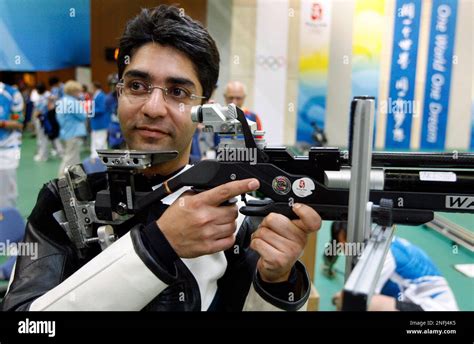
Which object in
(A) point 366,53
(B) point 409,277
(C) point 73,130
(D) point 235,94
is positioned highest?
(A) point 366,53

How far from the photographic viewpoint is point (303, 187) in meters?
0.70

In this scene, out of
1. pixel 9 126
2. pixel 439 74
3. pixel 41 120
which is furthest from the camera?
pixel 41 120

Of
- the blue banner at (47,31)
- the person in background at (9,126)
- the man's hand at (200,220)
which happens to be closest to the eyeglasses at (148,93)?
the man's hand at (200,220)

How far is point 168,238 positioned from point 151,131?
0.72 feet

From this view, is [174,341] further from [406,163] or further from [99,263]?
[406,163]

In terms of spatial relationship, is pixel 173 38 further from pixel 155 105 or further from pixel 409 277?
pixel 409 277

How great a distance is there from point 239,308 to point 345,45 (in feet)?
12.1

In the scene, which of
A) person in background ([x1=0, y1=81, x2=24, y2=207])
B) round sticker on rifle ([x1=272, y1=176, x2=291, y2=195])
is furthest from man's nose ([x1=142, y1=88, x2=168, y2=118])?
person in background ([x1=0, y1=81, x2=24, y2=207])

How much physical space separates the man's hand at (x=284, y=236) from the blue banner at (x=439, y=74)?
354cm

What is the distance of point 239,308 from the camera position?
838 mm

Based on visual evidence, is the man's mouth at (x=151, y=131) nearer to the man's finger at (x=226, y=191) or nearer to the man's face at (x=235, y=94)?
the man's finger at (x=226, y=191)

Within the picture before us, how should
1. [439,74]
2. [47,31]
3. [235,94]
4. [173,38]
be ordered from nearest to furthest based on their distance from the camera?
[173,38], [47,31], [235,94], [439,74]

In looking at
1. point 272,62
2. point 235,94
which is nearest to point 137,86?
point 235,94

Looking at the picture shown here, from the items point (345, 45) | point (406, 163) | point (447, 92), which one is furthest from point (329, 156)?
point (447, 92)
